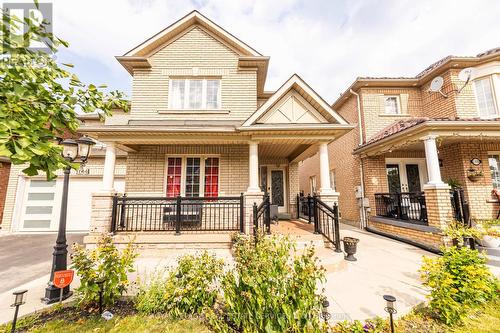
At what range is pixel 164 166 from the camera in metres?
8.70

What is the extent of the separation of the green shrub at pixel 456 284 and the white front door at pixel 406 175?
7.83 metres

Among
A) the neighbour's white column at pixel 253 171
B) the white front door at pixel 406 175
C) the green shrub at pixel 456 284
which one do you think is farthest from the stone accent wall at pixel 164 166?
the white front door at pixel 406 175

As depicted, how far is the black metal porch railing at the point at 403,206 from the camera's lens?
7.93 m

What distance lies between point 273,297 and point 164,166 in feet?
24.2

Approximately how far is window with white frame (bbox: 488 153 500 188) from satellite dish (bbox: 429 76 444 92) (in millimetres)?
3756

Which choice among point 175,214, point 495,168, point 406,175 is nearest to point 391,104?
point 406,175

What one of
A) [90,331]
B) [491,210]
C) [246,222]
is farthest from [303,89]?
[491,210]

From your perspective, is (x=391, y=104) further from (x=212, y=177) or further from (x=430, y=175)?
(x=212, y=177)

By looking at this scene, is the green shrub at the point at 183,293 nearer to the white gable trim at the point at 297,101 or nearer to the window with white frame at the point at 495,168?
the white gable trim at the point at 297,101

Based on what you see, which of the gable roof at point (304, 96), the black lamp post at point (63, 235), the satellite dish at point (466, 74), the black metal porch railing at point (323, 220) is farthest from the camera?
the satellite dish at point (466, 74)

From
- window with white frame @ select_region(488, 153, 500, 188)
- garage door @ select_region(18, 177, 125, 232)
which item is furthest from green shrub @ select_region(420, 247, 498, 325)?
garage door @ select_region(18, 177, 125, 232)

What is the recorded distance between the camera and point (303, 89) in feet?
25.4

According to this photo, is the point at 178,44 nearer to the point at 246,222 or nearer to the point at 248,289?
the point at 246,222

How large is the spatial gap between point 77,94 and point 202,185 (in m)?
6.08
